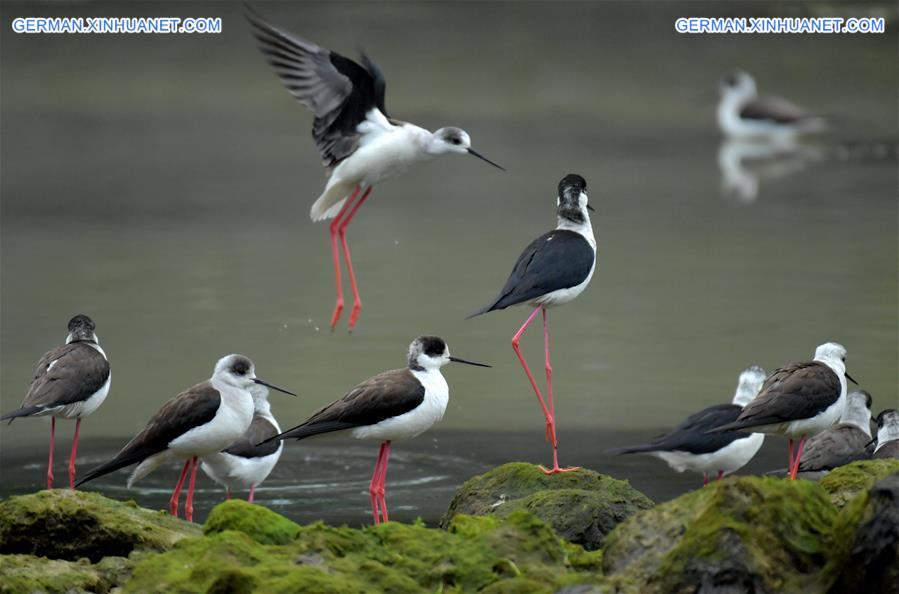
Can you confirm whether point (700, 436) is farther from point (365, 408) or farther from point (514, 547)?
point (514, 547)

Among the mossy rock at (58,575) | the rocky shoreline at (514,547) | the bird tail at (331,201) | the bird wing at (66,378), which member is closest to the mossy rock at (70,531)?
the rocky shoreline at (514,547)

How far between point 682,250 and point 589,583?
33.3ft

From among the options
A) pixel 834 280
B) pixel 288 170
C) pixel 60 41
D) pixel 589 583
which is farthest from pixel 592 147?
pixel 589 583

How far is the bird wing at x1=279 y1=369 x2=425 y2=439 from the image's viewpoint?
755 centimetres

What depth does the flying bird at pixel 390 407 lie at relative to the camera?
7.56 meters

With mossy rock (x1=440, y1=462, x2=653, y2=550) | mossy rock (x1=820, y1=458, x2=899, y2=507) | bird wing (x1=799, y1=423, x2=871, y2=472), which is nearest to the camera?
mossy rock (x1=820, y1=458, x2=899, y2=507)

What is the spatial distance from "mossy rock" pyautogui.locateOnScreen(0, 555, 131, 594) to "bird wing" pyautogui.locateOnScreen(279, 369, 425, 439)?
152 cm

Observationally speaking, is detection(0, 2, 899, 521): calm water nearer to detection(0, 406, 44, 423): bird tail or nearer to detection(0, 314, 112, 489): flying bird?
detection(0, 314, 112, 489): flying bird

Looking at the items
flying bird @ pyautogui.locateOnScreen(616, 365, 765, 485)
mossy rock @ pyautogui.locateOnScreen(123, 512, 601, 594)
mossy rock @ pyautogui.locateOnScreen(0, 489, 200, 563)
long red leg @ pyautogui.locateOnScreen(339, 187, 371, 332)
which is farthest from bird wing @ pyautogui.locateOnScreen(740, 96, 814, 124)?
mossy rock @ pyautogui.locateOnScreen(0, 489, 200, 563)

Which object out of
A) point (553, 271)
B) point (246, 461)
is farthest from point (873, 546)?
point (246, 461)

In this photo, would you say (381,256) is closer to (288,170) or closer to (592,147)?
(288,170)

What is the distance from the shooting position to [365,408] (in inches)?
297

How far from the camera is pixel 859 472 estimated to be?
7000 millimetres

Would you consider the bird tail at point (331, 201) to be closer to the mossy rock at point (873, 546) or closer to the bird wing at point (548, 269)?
the bird wing at point (548, 269)
